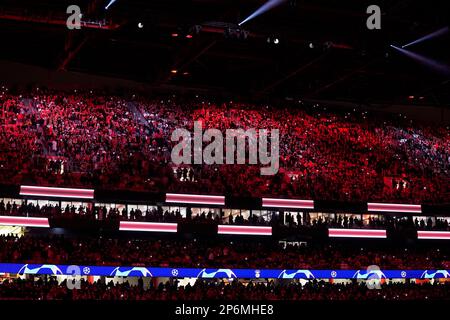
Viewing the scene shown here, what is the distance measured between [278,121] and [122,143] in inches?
544

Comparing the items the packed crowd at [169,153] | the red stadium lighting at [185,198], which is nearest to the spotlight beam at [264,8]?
the packed crowd at [169,153]

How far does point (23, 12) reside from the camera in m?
33.3

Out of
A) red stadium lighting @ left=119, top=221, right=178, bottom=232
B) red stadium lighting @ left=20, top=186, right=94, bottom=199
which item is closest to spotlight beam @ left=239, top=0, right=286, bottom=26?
red stadium lighting @ left=119, top=221, right=178, bottom=232

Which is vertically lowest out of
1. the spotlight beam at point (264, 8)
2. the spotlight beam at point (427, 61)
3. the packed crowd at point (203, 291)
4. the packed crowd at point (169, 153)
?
the packed crowd at point (203, 291)

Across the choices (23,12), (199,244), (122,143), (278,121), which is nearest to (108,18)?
(23,12)

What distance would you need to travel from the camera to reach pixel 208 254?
3616 cm

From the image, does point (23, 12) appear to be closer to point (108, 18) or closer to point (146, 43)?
point (108, 18)

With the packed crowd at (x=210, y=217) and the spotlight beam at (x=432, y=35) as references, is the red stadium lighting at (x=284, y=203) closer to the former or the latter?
the packed crowd at (x=210, y=217)

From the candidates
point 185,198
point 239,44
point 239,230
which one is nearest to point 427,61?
point 239,44

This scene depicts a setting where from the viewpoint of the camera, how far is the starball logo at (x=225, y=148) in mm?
39062

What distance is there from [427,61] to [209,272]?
18280 millimetres

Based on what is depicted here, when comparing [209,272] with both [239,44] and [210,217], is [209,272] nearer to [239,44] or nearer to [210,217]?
[210,217]

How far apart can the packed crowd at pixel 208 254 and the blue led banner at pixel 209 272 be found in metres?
0.31
